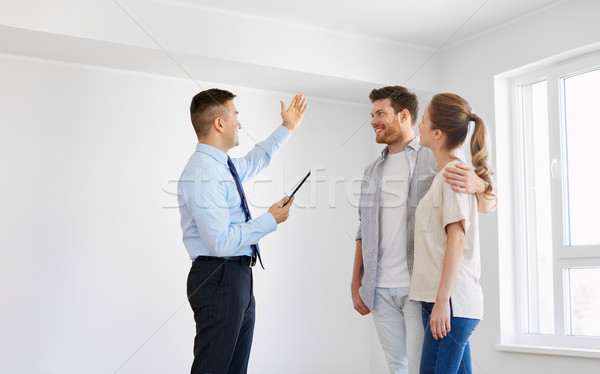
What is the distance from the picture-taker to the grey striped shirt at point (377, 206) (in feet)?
7.38

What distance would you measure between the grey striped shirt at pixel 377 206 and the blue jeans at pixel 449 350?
→ 0.36m

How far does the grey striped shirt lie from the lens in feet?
7.38

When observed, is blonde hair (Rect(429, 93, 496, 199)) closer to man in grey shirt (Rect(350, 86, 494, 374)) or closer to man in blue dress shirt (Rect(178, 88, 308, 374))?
man in grey shirt (Rect(350, 86, 494, 374))

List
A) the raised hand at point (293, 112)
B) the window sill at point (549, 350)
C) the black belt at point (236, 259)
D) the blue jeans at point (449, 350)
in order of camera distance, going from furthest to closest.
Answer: the window sill at point (549, 350) → the raised hand at point (293, 112) → the black belt at point (236, 259) → the blue jeans at point (449, 350)

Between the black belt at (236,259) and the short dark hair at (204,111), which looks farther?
the short dark hair at (204,111)

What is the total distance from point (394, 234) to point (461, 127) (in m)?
0.48

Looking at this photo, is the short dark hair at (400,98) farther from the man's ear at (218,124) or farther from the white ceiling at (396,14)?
the white ceiling at (396,14)

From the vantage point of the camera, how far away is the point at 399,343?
221 cm

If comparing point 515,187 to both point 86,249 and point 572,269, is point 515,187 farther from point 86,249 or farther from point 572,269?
point 86,249

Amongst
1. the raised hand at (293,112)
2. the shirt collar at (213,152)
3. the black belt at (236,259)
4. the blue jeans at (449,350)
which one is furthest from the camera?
the raised hand at (293,112)

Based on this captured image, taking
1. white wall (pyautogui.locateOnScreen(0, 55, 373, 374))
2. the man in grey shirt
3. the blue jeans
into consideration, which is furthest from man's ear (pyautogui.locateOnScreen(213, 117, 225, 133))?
white wall (pyautogui.locateOnScreen(0, 55, 373, 374))

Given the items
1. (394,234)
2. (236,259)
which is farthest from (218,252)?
(394,234)

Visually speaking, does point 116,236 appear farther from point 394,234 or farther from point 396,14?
point 396,14

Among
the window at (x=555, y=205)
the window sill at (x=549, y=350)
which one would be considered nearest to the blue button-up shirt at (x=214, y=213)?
the window sill at (x=549, y=350)
